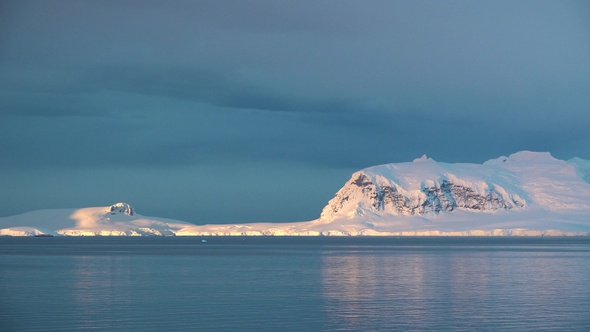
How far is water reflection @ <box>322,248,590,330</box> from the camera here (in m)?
45.8

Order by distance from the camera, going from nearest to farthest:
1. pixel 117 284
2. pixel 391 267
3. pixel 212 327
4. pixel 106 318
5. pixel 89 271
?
pixel 212 327
pixel 106 318
pixel 117 284
pixel 89 271
pixel 391 267

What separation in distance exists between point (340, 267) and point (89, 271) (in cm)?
2543

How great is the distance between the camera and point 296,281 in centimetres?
7394

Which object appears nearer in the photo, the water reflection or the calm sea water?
the calm sea water

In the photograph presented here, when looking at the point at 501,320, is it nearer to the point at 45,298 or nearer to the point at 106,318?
the point at 106,318

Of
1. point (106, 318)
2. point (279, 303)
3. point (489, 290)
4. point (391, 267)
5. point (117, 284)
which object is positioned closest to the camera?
point (106, 318)

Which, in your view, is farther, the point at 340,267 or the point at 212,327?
the point at 340,267

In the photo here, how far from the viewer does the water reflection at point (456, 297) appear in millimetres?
45781

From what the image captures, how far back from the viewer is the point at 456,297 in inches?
2306

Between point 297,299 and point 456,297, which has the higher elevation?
point 297,299

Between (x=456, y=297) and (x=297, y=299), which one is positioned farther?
(x=456, y=297)

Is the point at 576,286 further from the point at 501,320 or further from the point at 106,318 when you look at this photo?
the point at 106,318

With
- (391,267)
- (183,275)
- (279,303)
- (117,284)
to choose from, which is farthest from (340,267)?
(279,303)

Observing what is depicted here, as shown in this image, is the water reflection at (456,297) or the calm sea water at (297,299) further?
the water reflection at (456,297)
